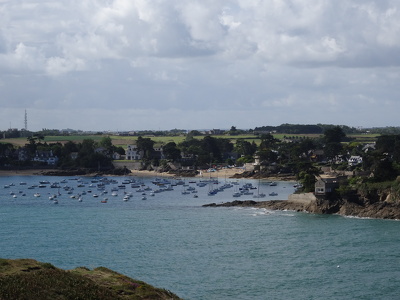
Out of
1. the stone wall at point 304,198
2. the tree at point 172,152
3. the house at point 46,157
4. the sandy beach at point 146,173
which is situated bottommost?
the sandy beach at point 146,173

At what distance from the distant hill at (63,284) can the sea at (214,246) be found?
476 centimetres

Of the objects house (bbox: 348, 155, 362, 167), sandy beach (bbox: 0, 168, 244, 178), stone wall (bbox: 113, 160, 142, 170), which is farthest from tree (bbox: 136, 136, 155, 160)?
house (bbox: 348, 155, 362, 167)

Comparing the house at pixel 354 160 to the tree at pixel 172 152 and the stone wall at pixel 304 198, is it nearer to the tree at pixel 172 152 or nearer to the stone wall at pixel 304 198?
the tree at pixel 172 152

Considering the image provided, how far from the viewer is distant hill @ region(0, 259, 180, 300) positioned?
1153 inches

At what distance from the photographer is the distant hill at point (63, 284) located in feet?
96.1

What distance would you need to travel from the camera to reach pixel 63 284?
31.0 meters

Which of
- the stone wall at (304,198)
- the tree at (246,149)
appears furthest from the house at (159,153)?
Answer: the stone wall at (304,198)

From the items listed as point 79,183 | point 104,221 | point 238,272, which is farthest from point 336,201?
point 79,183

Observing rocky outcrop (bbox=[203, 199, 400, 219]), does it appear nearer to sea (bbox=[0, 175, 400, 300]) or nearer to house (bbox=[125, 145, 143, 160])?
sea (bbox=[0, 175, 400, 300])

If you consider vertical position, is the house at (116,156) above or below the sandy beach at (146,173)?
above

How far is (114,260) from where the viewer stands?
47500 mm

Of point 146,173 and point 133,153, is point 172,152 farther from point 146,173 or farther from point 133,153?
point 133,153

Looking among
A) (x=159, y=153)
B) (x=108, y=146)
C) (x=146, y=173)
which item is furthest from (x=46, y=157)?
(x=146, y=173)

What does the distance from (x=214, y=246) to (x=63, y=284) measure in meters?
22.2
